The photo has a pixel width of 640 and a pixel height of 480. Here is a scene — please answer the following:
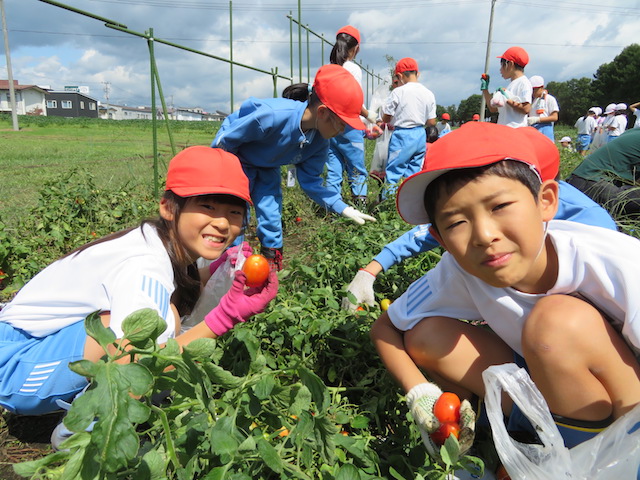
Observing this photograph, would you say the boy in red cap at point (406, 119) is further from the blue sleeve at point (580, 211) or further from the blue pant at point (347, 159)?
the blue sleeve at point (580, 211)

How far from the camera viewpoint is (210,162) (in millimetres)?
1704

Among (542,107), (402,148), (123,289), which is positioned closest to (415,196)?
(123,289)

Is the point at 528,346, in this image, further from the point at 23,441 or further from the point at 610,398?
the point at 23,441

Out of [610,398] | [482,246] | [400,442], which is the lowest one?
[400,442]

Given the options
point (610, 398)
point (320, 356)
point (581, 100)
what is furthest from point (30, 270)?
point (581, 100)

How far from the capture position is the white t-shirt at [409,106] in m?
5.02

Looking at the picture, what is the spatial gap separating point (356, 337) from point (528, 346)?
0.70 m

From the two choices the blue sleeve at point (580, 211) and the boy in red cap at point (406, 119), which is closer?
the blue sleeve at point (580, 211)

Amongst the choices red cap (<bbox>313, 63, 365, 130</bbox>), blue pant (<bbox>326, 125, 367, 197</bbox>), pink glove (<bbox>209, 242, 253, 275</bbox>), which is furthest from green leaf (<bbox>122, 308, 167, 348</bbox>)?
blue pant (<bbox>326, 125, 367, 197</bbox>)

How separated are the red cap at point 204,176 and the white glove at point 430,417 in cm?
88

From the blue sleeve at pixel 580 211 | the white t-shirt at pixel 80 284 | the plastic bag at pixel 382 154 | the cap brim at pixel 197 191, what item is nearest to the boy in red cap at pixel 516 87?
the plastic bag at pixel 382 154

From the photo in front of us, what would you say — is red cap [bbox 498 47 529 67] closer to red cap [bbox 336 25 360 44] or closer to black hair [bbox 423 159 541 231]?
red cap [bbox 336 25 360 44]

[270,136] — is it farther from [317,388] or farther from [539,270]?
[317,388]

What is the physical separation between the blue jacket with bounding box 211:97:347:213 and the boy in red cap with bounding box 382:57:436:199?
7.06ft
